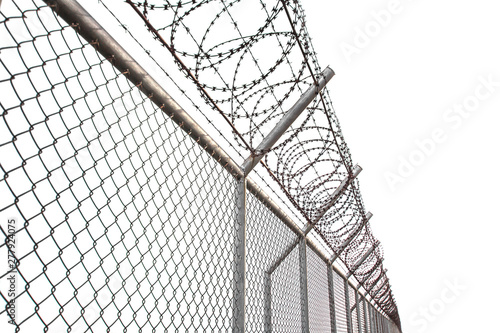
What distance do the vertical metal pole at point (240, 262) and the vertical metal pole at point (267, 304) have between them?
686 mm

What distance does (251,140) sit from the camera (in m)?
2.67

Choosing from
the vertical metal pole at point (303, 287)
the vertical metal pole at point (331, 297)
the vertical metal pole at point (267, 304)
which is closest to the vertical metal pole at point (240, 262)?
the vertical metal pole at point (267, 304)

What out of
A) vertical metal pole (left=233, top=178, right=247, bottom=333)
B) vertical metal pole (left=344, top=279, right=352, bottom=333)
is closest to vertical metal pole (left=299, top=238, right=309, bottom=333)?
vertical metal pole (left=233, top=178, right=247, bottom=333)

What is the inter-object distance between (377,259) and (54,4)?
833 centimetres

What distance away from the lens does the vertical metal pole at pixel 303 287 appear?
375 centimetres

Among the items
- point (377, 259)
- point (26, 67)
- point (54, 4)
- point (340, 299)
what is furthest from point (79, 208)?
point (377, 259)

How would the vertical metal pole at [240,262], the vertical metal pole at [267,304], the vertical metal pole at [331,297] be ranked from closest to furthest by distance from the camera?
1. the vertical metal pole at [240,262]
2. the vertical metal pole at [267,304]
3. the vertical metal pole at [331,297]

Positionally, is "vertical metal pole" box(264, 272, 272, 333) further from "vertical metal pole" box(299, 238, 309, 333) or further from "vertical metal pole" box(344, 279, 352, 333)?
"vertical metal pole" box(344, 279, 352, 333)

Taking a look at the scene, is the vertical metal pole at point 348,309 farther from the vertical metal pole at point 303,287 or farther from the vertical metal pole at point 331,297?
the vertical metal pole at point 303,287

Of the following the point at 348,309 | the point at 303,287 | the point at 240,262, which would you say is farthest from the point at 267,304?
the point at 348,309

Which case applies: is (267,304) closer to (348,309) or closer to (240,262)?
(240,262)

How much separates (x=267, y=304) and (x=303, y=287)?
1.02m

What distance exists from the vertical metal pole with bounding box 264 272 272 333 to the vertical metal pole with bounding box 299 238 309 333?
0.92 m

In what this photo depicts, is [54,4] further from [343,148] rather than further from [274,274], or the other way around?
[343,148]
